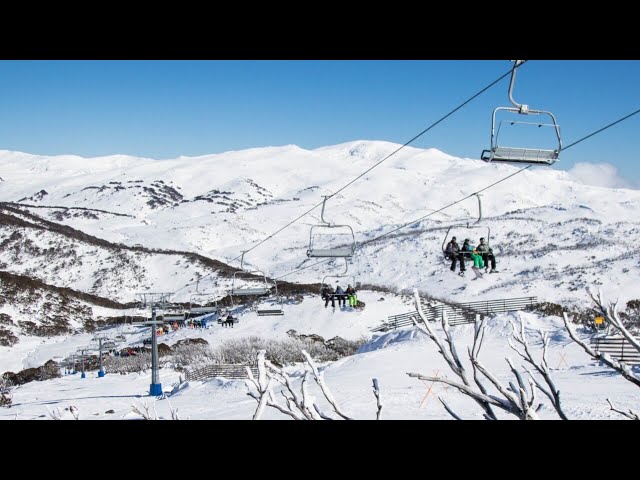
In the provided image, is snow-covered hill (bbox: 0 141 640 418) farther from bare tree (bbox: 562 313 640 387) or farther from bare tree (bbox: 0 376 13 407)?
bare tree (bbox: 562 313 640 387)

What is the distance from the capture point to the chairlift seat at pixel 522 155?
6.71m

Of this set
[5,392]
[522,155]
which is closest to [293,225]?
[5,392]

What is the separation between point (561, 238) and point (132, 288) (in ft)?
133

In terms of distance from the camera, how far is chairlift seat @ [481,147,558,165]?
6.71 meters

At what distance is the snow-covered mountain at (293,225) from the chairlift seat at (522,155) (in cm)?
3592

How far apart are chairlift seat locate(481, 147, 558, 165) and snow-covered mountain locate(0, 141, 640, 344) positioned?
35.9m

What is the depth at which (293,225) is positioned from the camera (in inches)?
3698

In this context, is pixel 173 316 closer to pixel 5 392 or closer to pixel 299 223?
pixel 5 392

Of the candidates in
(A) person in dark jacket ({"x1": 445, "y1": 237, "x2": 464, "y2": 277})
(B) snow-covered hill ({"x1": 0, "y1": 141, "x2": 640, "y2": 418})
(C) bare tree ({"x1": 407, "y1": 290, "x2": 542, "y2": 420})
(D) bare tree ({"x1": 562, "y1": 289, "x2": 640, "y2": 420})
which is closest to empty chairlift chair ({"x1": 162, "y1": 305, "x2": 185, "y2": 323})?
(B) snow-covered hill ({"x1": 0, "y1": 141, "x2": 640, "y2": 418})
